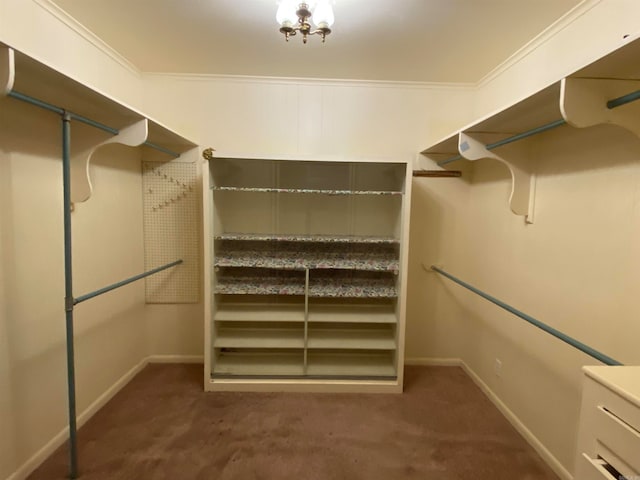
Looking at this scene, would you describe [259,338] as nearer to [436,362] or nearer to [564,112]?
[436,362]

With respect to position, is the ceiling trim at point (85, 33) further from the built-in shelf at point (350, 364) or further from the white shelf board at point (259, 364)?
the built-in shelf at point (350, 364)

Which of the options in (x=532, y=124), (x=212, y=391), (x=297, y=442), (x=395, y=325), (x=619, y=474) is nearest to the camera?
(x=619, y=474)

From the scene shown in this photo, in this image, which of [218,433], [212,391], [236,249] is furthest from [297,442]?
[236,249]

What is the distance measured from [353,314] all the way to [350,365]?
0.41m

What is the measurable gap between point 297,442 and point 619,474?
145 cm

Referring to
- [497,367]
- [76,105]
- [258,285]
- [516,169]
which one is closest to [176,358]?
[258,285]

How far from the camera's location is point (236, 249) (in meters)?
2.44

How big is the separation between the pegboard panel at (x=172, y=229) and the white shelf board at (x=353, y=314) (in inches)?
41.2

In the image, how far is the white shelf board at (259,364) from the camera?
2.28 metres

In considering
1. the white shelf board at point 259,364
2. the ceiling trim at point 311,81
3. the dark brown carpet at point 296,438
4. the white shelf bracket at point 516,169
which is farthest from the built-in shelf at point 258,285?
the ceiling trim at point 311,81

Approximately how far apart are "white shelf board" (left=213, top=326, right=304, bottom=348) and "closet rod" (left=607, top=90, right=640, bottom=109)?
213 cm

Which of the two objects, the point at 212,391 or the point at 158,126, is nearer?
the point at 158,126

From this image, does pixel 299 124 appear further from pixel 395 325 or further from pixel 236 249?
pixel 395 325

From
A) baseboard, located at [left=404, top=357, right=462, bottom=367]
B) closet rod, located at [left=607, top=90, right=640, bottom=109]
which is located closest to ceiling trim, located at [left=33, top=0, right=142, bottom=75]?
closet rod, located at [left=607, top=90, right=640, bottom=109]
